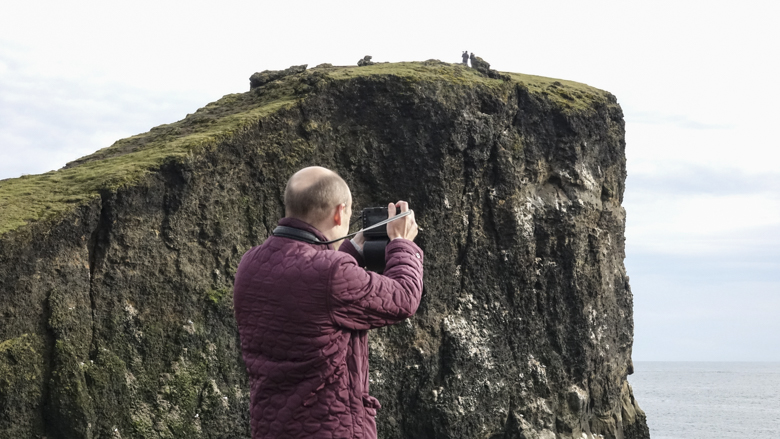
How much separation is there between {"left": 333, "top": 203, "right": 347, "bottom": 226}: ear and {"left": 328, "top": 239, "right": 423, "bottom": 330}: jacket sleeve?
0.72 ft

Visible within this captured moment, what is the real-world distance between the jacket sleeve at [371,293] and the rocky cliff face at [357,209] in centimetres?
824

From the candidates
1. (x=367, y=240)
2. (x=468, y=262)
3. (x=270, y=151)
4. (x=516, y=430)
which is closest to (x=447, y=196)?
(x=468, y=262)

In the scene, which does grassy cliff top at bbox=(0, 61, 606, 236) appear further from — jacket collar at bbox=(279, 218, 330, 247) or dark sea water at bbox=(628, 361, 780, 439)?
dark sea water at bbox=(628, 361, 780, 439)

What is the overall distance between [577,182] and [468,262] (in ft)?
11.6

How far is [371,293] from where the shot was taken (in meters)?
3.10

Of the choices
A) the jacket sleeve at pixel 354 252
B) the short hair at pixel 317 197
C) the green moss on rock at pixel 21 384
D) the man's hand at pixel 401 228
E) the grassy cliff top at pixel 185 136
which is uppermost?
the grassy cliff top at pixel 185 136

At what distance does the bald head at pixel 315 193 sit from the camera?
3.23m

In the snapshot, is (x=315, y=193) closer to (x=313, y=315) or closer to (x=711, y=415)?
(x=313, y=315)

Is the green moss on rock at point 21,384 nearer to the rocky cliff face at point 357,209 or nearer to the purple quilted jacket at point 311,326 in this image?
the rocky cliff face at point 357,209

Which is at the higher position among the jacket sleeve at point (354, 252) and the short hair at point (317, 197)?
the short hair at point (317, 197)

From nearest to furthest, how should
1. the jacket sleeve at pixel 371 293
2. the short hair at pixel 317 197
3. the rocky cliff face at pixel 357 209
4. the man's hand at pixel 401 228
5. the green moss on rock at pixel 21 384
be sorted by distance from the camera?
1. the jacket sleeve at pixel 371 293
2. the short hair at pixel 317 197
3. the man's hand at pixel 401 228
4. the green moss on rock at pixel 21 384
5. the rocky cliff face at pixel 357 209

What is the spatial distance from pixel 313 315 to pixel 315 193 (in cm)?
56

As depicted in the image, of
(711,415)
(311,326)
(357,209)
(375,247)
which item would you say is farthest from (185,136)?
(711,415)

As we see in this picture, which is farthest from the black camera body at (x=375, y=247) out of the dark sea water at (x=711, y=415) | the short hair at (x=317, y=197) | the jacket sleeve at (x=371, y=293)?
the dark sea water at (x=711, y=415)
